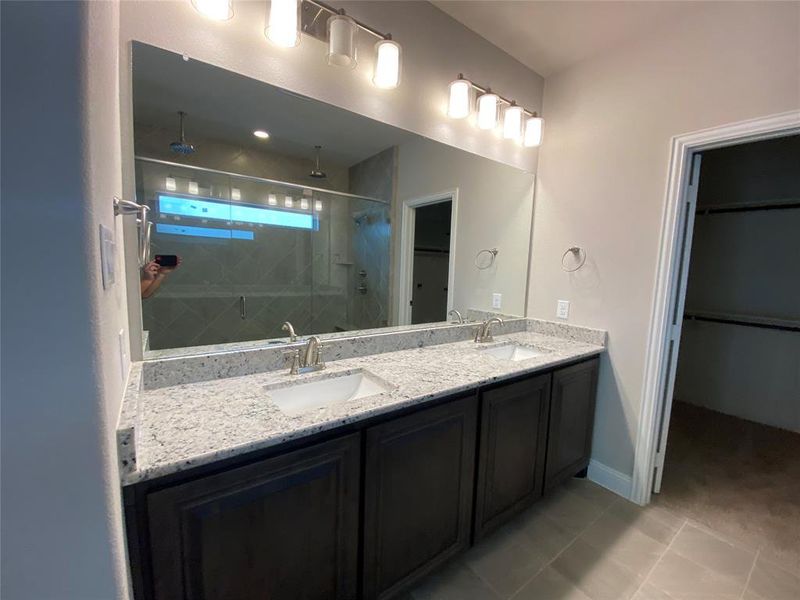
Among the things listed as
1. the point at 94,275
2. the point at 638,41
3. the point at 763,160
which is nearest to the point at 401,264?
the point at 94,275

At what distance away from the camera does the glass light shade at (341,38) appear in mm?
1344

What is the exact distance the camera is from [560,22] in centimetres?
178

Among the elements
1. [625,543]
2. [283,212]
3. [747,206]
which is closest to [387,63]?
[283,212]

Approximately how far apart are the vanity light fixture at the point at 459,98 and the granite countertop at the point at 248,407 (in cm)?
130

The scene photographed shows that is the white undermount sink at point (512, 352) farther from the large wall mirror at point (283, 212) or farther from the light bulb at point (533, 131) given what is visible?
the light bulb at point (533, 131)

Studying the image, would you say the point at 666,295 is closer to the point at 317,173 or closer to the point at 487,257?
the point at 487,257

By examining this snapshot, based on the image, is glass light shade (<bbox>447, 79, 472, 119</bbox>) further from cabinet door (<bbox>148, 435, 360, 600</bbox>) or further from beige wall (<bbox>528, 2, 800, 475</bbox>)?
cabinet door (<bbox>148, 435, 360, 600</bbox>)

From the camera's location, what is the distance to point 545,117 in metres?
2.31

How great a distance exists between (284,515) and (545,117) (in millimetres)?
2658

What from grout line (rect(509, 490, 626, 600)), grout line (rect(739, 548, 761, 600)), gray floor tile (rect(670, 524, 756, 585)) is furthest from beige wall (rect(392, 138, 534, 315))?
grout line (rect(739, 548, 761, 600))

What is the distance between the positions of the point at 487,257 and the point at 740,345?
2719 millimetres

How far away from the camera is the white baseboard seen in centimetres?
200

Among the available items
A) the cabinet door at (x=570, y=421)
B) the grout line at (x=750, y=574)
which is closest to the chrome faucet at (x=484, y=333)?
the cabinet door at (x=570, y=421)

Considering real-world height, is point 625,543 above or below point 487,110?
below
